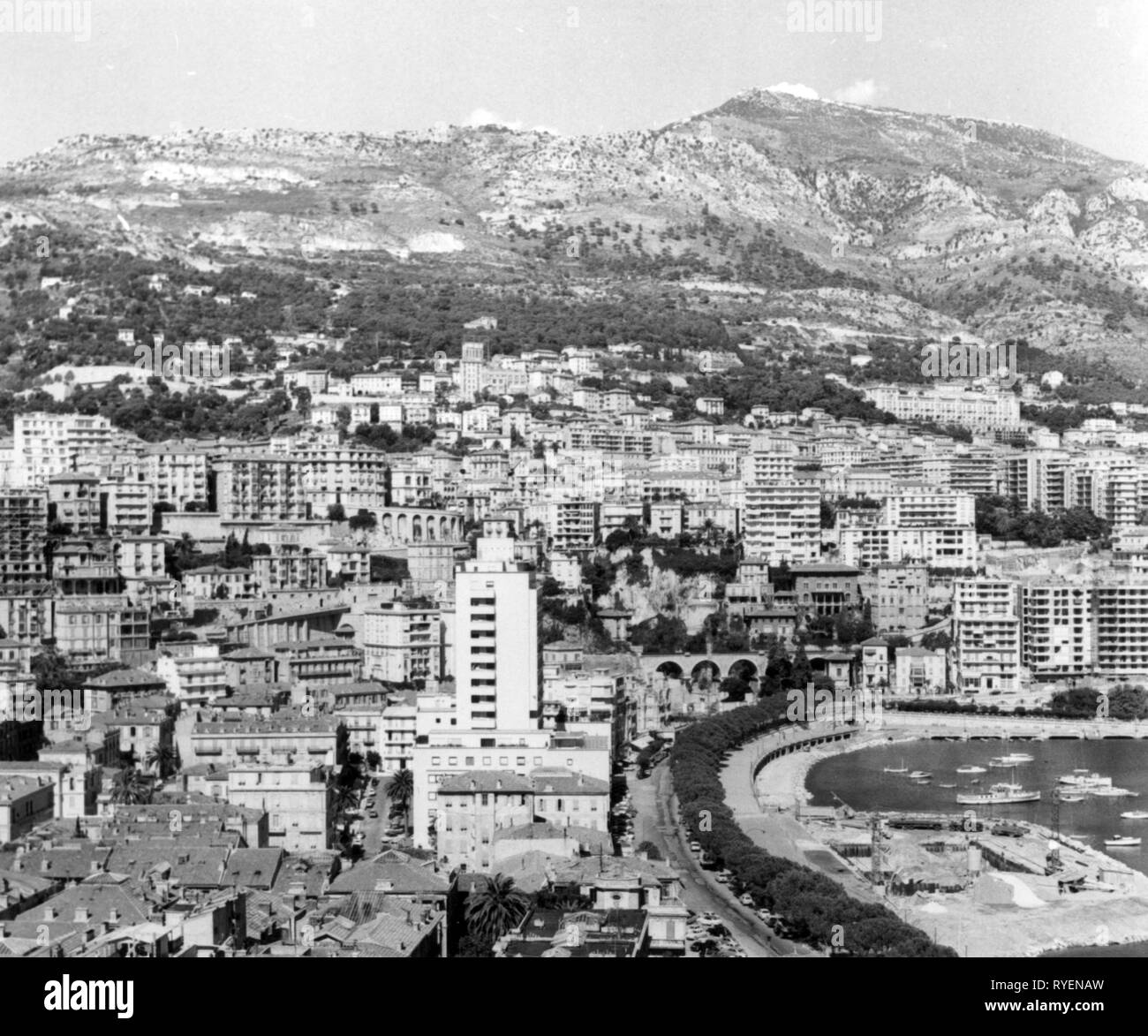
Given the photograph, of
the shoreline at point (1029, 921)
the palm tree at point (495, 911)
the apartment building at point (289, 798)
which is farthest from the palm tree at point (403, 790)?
the palm tree at point (495, 911)

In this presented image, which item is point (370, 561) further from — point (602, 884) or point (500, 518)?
point (602, 884)

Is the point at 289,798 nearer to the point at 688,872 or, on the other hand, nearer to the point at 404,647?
the point at 688,872

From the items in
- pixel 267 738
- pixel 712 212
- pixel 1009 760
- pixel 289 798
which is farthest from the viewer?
pixel 712 212

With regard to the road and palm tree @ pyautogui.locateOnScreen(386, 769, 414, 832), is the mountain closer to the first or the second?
palm tree @ pyautogui.locateOnScreen(386, 769, 414, 832)

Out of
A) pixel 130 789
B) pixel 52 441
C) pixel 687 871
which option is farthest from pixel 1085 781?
pixel 52 441

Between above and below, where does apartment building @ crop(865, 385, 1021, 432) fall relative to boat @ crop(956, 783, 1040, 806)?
above

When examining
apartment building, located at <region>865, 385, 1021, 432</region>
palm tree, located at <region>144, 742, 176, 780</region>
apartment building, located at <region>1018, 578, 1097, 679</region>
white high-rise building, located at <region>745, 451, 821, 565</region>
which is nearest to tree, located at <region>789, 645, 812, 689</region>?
white high-rise building, located at <region>745, 451, 821, 565</region>
